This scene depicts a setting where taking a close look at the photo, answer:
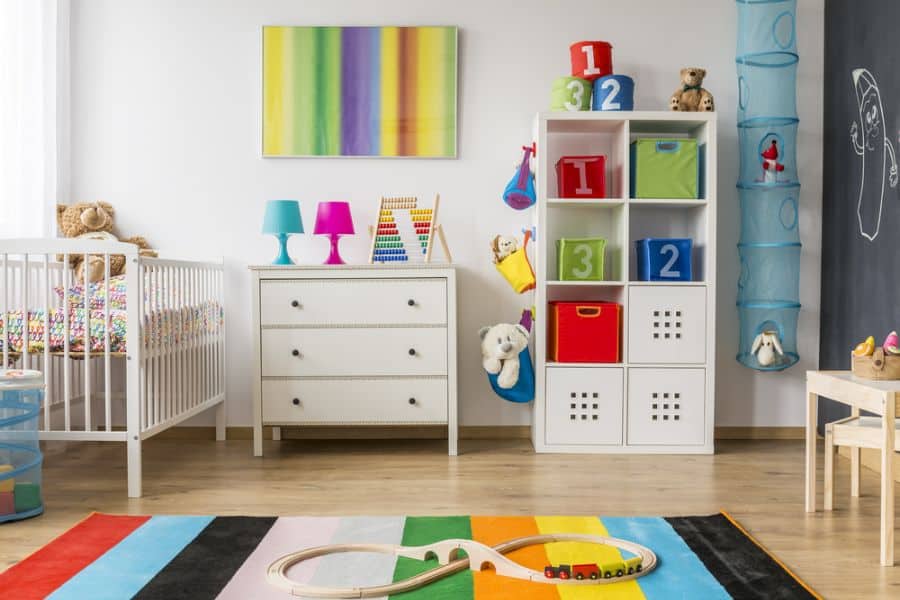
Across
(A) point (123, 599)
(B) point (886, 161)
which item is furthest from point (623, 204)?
(A) point (123, 599)

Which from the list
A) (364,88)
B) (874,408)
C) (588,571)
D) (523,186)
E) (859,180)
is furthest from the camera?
(364,88)

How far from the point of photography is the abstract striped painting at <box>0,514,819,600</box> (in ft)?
5.55

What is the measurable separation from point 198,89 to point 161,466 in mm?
1625

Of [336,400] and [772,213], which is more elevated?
[772,213]

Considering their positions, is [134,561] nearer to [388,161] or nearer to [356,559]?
[356,559]

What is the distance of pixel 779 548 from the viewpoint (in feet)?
6.58

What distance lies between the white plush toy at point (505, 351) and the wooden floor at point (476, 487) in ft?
1.01

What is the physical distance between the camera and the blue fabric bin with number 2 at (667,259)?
3.21m

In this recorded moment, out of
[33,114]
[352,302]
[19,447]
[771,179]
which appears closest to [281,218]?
[352,302]

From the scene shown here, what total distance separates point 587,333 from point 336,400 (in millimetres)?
1022

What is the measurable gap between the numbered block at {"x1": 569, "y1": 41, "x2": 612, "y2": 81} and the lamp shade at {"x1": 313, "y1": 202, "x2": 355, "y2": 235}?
1.11m

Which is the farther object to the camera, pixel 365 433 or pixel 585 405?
pixel 365 433

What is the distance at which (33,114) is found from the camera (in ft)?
10.9

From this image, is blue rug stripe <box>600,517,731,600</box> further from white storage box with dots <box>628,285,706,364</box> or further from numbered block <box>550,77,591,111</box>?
numbered block <box>550,77,591,111</box>
